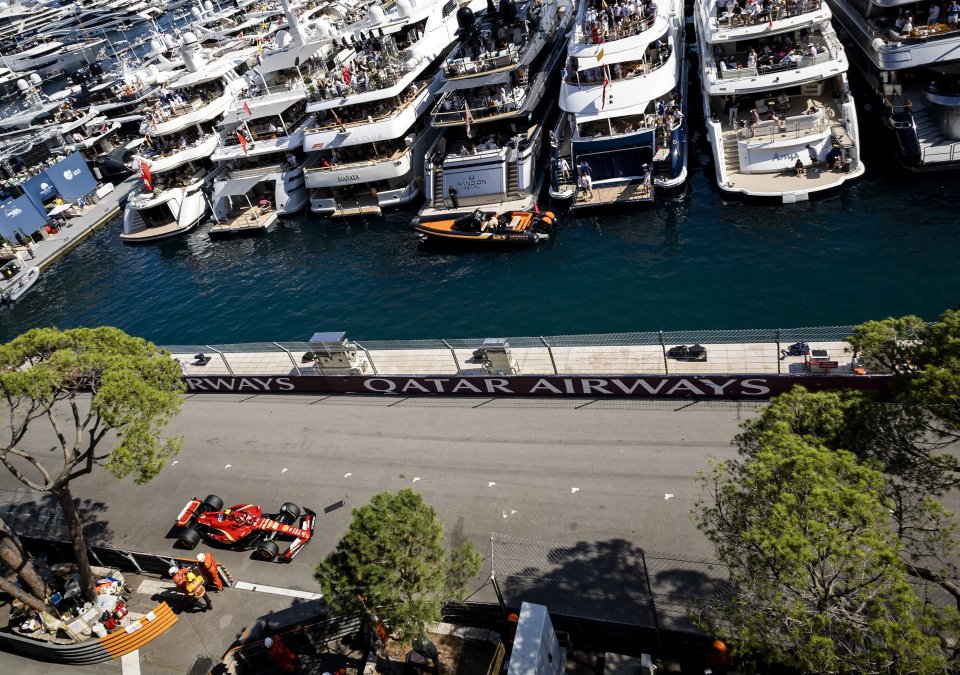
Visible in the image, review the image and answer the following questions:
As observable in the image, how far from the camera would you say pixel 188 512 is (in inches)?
826

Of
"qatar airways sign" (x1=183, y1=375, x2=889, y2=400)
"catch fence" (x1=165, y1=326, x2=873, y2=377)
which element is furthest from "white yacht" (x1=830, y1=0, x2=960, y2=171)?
"qatar airways sign" (x1=183, y1=375, x2=889, y2=400)

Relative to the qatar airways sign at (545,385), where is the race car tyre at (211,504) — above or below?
above

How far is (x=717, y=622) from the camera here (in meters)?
13.2

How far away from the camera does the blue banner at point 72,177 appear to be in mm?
53594

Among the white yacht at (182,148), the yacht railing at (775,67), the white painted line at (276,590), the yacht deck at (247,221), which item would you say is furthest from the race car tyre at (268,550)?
the white yacht at (182,148)

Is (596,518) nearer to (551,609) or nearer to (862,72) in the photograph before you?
(551,609)

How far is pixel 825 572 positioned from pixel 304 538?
46.5 ft

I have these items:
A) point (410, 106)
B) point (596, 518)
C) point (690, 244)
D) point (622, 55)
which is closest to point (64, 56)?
point (410, 106)

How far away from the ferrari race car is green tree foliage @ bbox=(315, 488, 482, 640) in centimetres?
585

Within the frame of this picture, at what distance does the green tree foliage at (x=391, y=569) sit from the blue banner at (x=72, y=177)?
5396 cm

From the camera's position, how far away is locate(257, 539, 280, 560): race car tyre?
742 inches

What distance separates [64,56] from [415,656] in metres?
126

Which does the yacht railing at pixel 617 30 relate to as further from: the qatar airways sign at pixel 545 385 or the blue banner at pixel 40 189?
the blue banner at pixel 40 189

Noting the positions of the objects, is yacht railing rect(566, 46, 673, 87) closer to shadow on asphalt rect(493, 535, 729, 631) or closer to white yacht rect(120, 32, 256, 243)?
shadow on asphalt rect(493, 535, 729, 631)
